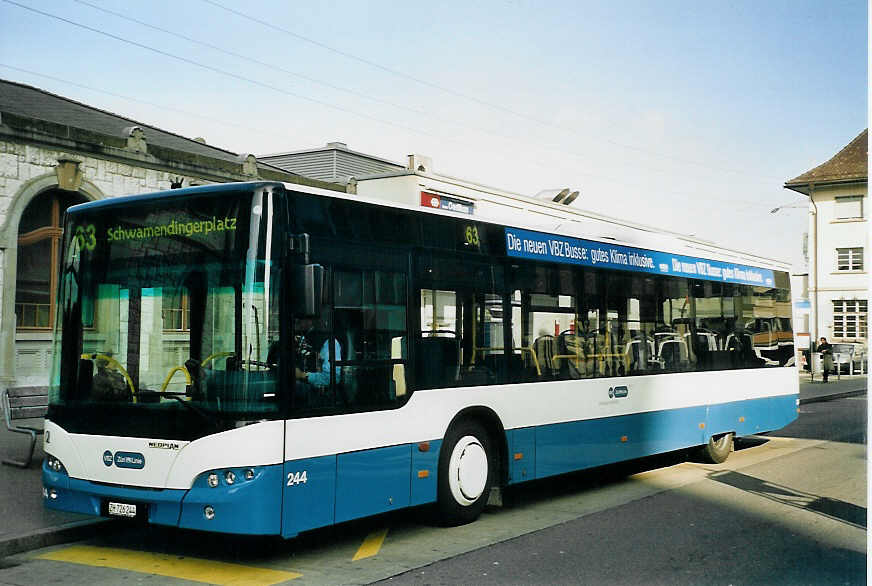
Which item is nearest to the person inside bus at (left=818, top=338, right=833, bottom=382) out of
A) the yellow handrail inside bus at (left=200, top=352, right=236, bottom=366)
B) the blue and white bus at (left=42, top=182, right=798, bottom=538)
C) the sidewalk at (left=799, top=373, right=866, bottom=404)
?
the sidewalk at (left=799, top=373, right=866, bottom=404)

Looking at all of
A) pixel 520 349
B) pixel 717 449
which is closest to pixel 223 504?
pixel 520 349

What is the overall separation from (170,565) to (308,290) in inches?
95.3

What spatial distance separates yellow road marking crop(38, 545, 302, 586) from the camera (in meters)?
6.79

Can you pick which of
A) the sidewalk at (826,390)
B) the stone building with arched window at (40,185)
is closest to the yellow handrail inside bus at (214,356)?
the stone building with arched window at (40,185)

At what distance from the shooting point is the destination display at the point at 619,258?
982 cm

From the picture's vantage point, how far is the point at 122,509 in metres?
6.93

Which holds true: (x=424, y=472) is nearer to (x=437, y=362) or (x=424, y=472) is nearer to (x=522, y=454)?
(x=437, y=362)

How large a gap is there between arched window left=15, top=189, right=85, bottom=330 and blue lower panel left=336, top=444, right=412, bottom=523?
11.9 meters

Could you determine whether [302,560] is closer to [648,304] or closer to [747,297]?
[648,304]

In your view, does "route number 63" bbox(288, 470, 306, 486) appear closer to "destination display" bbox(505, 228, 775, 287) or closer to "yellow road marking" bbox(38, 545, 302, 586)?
"yellow road marking" bbox(38, 545, 302, 586)

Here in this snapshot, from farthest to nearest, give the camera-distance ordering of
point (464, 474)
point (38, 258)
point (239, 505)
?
point (38, 258), point (464, 474), point (239, 505)

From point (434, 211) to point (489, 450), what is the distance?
2339 mm

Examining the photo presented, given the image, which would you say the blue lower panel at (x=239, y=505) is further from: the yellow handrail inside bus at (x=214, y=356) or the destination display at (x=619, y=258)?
the destination display at (x=619, y=258)

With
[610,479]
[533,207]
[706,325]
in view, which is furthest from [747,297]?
[533,207]
